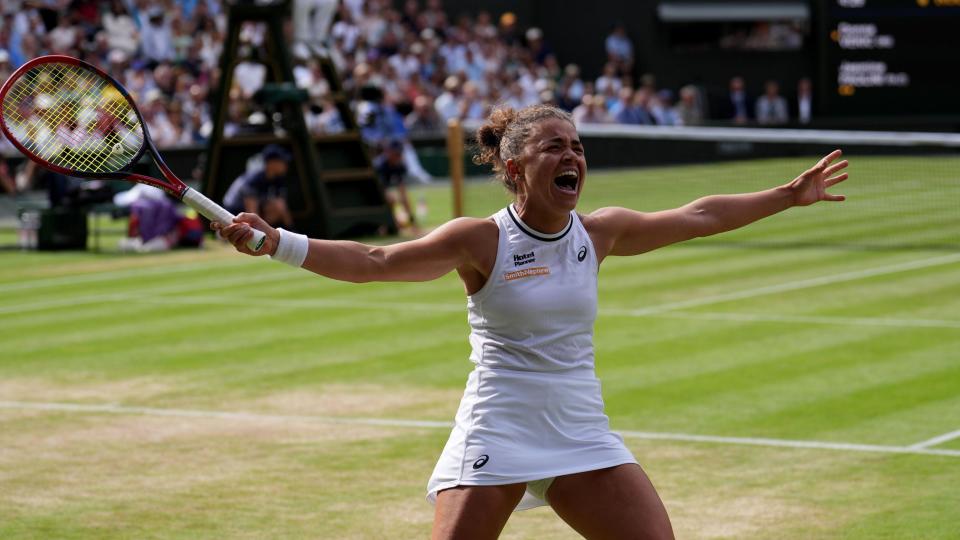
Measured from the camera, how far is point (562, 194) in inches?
226

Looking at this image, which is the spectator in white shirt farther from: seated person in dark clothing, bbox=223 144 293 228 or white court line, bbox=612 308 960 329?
white court line, bbox=612 308 960 329

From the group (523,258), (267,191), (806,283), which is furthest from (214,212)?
(267,191)

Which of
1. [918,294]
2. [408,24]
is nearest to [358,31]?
[408,24]

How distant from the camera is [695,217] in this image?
6.39 meters

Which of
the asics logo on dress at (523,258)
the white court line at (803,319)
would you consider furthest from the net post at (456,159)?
the asics logo on dress at (523,258)

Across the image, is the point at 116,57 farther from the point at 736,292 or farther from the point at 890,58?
the point at 736,292

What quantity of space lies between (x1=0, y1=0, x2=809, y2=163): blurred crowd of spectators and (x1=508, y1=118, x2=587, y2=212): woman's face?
18408 millimetres

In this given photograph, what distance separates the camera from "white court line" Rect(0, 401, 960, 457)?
31.2 feet

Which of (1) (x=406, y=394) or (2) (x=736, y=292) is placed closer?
(1) (x=406, y=394)

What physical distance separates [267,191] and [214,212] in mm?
16769

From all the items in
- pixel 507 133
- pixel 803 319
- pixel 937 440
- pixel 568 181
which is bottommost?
pixel 803 319

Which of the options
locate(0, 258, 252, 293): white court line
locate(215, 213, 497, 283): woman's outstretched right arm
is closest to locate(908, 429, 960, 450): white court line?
locate(215, 213, 497, 283): woman's outstretched right arm

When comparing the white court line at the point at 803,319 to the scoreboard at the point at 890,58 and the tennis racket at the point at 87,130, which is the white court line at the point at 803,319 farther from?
the scoreboard at the point at 890,58

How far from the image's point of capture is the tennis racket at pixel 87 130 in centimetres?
597
